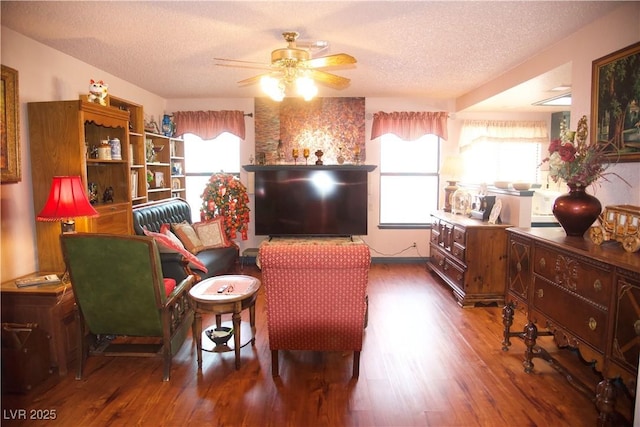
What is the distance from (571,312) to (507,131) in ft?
13.8

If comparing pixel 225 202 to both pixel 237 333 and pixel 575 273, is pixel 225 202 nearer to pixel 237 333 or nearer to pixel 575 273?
pixel 237 333

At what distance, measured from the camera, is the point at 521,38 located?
322cm

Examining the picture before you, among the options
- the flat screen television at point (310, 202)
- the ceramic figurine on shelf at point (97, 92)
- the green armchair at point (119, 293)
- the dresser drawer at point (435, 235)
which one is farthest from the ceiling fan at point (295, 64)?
the dresser drawer at point (435, 235)

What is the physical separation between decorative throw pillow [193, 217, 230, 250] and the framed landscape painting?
404 centimetres

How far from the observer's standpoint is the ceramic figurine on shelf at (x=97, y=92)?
11.5 ft

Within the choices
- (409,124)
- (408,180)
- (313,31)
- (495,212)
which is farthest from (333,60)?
(408,180)

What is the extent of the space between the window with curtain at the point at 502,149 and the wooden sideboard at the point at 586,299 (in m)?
3.25

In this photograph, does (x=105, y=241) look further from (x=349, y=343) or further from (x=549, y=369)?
(x=549, y=369)

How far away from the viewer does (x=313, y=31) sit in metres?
3.05

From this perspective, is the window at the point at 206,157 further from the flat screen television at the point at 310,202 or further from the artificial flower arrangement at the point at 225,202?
the artificial flower arrangement at the point at 225,202

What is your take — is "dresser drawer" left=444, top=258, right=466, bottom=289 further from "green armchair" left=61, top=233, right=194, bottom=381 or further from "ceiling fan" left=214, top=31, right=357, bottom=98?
"green armchair" left=61, top=233, right=194, bottom=381

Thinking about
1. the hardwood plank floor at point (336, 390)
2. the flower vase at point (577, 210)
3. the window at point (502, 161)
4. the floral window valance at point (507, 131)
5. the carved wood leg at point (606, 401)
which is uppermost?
the floral window valance at point (507, 131)

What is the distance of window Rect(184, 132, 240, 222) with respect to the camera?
6008 mm

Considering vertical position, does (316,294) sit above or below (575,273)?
below
